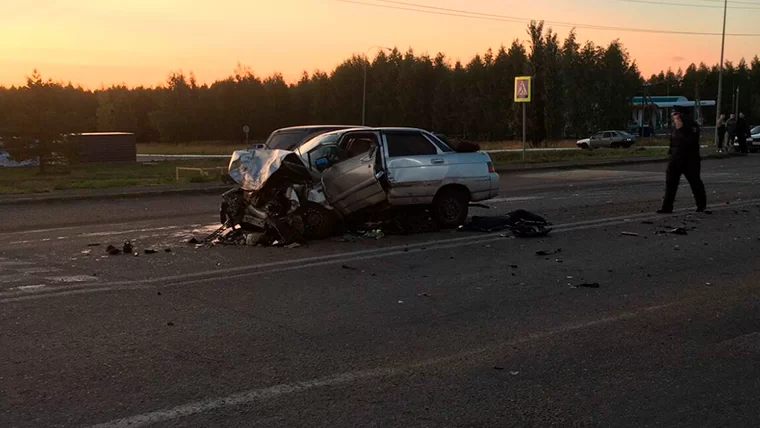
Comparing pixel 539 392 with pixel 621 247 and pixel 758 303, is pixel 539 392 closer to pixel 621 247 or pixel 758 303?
pixel 758 303

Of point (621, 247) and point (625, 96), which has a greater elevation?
point (625, 96)

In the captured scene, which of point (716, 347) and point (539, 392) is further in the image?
point (716, 347)

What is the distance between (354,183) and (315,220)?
870mm

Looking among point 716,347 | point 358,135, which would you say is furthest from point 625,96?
point 716,347

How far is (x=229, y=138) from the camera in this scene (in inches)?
3885

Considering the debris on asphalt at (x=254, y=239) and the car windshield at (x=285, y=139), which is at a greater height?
the car windshield at (x=285, y=139)

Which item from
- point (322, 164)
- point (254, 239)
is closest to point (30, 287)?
point (254, 239)

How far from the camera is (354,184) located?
10836 mm

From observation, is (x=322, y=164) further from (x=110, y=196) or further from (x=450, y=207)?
(x=110, y=196)

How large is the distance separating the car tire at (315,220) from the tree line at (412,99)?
2048 inches

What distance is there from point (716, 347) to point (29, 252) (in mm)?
8713

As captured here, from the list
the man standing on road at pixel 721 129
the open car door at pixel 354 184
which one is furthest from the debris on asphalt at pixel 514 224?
the man standing on road at pixel 721 129

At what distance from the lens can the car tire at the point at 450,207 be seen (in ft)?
37.5

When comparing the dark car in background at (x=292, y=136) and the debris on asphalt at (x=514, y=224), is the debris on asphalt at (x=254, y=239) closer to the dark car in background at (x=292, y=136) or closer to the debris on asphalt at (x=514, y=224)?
the debris on asphalt at (x=514, y=224)
